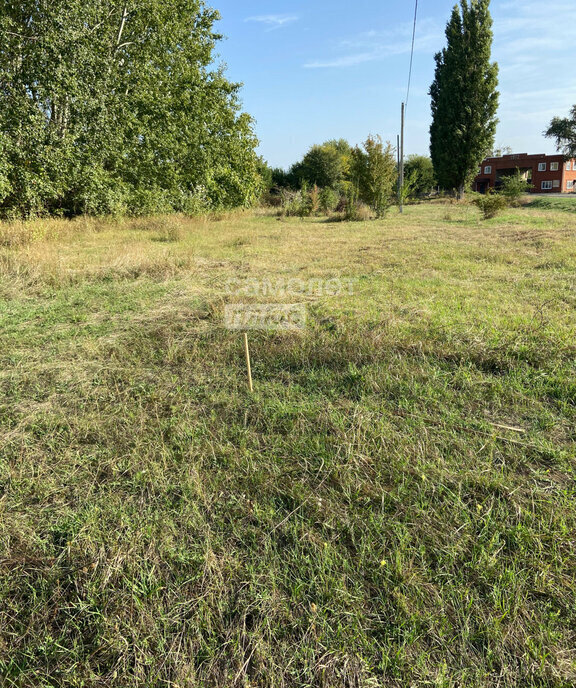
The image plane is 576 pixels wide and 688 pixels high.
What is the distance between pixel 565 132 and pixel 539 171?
550 centimetres

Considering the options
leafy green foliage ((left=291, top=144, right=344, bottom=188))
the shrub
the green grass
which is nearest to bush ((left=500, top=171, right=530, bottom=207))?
the green grass

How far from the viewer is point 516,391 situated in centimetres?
259

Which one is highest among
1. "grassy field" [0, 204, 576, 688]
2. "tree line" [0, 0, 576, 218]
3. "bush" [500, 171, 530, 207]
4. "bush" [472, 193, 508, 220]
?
"tree line" [0, 0, 576, 218]

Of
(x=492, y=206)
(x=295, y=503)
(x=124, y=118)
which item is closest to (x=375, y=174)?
(x=492, y=206)

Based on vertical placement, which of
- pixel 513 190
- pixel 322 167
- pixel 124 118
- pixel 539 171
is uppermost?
pixel 539 171

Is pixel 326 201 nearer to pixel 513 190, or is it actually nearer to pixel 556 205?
pixel 513 190

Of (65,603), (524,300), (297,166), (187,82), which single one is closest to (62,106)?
(187,82)

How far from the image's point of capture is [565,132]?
122 ft

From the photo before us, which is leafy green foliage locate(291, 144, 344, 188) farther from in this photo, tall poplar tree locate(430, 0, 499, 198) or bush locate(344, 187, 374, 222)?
bush locate(344, 187, 374, 222)

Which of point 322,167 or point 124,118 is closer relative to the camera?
point 124,118

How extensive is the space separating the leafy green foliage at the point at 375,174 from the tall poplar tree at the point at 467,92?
928cm

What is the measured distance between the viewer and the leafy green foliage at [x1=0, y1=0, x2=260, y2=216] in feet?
32.1

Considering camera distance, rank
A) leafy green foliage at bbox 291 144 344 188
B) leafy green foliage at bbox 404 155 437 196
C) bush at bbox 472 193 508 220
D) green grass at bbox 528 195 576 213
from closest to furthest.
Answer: bush at bbox 472 193 508 220 → green grass at bbox 528 195 576 213 → leafy green foliage at bbox 291 144 344 188 → leafy green foliage at bbox 404 155 437 196

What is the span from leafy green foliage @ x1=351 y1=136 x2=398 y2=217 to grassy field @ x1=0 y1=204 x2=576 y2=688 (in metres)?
16.1
